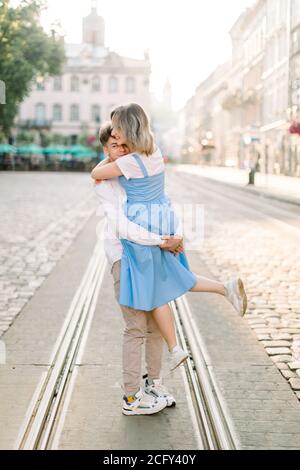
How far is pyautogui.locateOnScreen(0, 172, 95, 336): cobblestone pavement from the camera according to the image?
703 centimetres

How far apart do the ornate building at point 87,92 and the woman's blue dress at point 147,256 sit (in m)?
77.1

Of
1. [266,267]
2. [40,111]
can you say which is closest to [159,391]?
[266,267]

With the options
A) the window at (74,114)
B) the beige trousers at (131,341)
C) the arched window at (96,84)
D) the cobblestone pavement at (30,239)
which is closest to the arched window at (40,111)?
the window at (74,114)

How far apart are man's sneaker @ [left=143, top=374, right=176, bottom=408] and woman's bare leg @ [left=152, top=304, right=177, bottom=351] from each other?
0.27 m

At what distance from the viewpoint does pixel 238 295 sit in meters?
3.89

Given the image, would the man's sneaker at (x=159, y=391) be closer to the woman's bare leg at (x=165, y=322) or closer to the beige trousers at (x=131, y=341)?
the beige trousers at (x=131, y=341)

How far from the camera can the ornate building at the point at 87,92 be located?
263 feet

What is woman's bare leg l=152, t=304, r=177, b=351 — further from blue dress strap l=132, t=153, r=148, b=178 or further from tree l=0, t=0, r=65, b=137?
tree l=0, t=0, r=65, b=137

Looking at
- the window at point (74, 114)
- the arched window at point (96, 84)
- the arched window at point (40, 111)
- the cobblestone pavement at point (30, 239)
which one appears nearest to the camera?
the cobblestone pavement at point (30, 239)

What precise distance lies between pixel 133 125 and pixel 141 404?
4.98 ft

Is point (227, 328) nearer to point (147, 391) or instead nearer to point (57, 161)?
point (147, 391)

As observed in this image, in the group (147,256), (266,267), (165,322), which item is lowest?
(266,267)

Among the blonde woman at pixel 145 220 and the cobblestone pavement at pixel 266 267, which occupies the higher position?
the blonde woman at pixel 145 220

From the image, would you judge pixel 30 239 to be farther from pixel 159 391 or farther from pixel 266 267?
pixel 159 391
